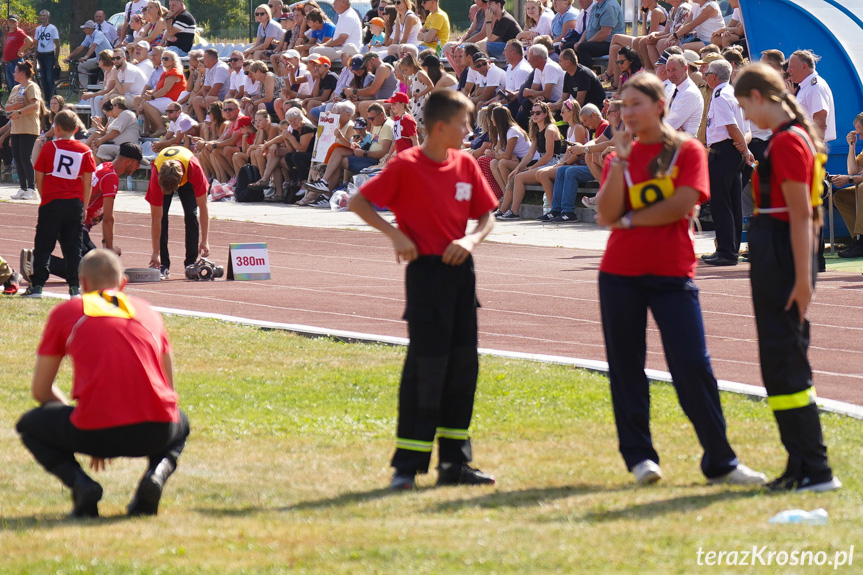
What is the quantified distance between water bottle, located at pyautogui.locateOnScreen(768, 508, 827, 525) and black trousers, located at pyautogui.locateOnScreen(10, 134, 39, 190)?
2223cm

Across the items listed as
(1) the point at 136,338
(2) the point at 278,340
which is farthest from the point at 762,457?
(2) the point at 278,340

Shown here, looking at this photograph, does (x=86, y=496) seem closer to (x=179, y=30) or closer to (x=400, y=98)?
(x=400, y=98)

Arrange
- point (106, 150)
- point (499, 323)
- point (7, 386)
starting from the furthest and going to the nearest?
point (106, 150) < point (499, 323) < point (7, 386)

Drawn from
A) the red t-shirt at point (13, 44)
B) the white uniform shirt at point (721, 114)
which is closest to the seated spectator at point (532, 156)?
the white uniform shirt at point (721, 114)

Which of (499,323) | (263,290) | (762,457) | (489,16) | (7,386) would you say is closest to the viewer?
(762,457)

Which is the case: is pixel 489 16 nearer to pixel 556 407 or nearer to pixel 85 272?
pixel 556 407

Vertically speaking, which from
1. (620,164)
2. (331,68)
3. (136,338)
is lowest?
(136,338)

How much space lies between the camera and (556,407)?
7.75 m

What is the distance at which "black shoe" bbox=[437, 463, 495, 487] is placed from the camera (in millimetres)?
6070

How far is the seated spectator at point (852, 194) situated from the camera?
49.1 feet

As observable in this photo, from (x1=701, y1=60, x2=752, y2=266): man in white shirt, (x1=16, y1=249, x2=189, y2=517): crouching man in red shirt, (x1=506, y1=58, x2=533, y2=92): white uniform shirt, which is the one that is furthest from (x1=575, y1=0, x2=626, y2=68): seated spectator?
(x1=16, y1=249, x2=189, y2=517): crouching man in red shirt

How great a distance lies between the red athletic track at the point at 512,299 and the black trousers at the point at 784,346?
7.39 ft

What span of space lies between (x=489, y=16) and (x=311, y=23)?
14.4 feet

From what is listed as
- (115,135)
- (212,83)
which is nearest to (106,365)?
(115,135)
